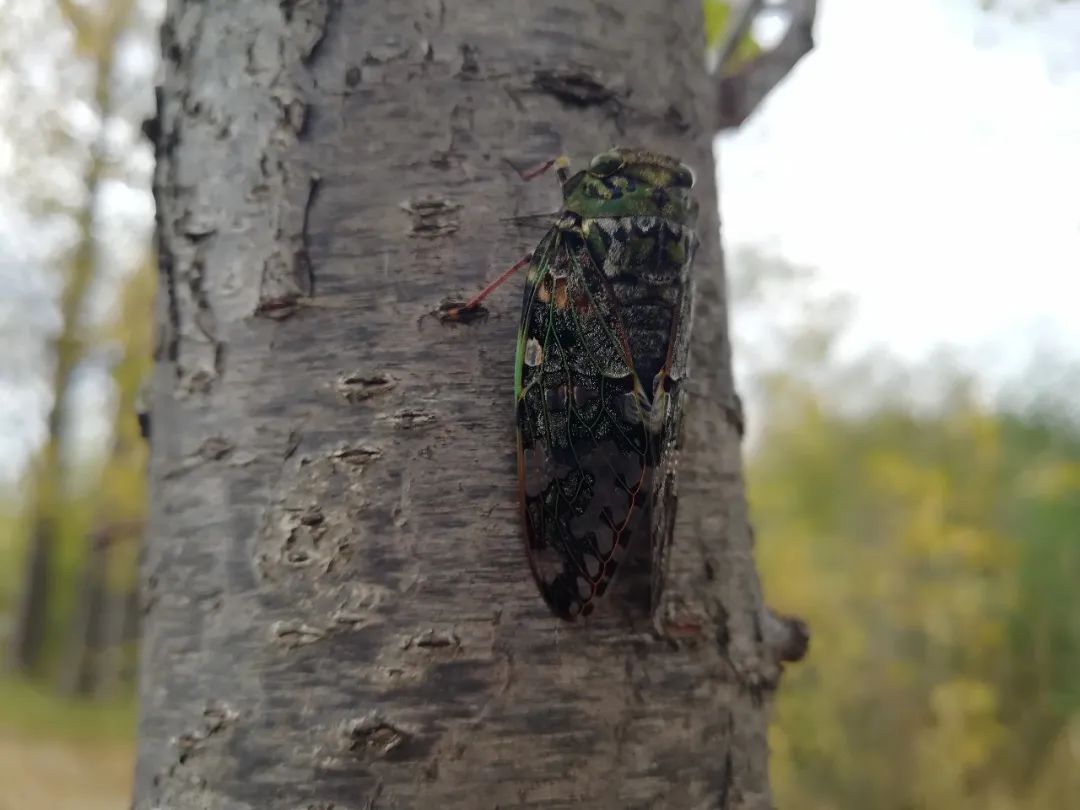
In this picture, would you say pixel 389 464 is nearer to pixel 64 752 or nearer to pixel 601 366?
pixel 601 366

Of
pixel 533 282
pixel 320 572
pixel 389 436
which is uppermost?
pixel 533 282

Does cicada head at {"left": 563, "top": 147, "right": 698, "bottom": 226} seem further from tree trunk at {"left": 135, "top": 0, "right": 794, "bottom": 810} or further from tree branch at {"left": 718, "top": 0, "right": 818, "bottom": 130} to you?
tree branch at {"left": 718, "top": 0, "right": 818, "bottom": 130}

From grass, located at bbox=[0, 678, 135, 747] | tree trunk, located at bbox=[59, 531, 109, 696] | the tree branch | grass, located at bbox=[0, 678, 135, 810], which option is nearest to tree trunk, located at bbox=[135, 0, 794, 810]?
the tree branch

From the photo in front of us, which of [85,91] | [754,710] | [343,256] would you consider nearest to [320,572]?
[343,256]

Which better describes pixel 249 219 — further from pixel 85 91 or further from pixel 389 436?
pixel 85 91

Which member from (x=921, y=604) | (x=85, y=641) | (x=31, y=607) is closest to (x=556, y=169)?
(x=921, y=604)

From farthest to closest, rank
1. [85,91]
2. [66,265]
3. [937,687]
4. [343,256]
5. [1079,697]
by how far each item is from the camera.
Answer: [66,265]
[85,91]
[937,687]
[1079,697]
[343,256]

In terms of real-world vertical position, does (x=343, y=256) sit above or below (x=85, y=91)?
below
